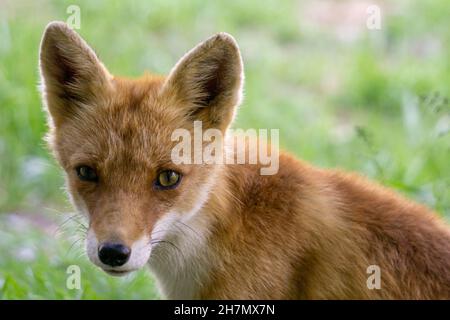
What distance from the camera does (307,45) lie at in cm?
1198

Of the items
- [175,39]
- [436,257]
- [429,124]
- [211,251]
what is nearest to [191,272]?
[211,251]

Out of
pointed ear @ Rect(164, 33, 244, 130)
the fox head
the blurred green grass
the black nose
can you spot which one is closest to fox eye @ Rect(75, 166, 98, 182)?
the fox head

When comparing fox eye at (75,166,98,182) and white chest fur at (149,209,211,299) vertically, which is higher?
fox eye at (75,166,98,182)

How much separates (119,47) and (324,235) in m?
5.88

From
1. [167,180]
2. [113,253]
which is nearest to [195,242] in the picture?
[167,180]

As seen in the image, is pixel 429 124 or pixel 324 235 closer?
pixel 324 235

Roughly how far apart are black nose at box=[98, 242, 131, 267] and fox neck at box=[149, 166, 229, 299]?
51cm

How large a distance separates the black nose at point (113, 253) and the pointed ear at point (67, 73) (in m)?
1.06

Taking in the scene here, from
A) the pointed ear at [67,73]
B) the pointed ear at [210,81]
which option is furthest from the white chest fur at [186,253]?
the pointed ear at [67,73]

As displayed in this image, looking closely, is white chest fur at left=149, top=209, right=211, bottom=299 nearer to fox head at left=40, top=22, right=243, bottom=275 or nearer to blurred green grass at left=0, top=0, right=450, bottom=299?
fox head at left=40, top=22, right=243, bottom=275

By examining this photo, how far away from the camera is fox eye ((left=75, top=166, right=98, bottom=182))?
5.30 metres

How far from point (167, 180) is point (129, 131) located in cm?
38
